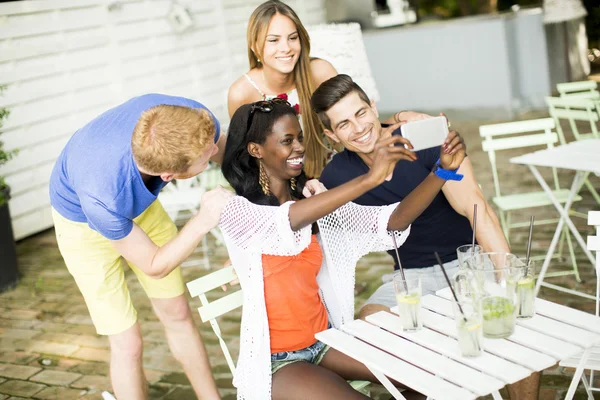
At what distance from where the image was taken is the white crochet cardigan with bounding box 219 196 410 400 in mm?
2588

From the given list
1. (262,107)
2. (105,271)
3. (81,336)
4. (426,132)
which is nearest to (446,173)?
(426,132)

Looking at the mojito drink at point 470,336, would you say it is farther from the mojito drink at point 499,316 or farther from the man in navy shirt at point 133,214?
the man in navy shirt at point 133,214

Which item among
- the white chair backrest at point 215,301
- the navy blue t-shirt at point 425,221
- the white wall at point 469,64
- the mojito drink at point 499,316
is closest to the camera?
the mojito drink at point 499,316

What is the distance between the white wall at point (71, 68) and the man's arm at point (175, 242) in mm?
4889

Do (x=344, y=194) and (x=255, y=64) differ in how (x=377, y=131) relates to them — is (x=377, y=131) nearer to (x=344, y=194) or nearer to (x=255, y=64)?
(x=344, y=194)

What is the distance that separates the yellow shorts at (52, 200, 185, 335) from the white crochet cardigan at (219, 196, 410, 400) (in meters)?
0.55

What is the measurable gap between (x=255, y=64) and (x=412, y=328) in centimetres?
214

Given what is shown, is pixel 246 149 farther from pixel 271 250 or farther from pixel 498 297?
pixel 498 297

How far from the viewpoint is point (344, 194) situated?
2.31m

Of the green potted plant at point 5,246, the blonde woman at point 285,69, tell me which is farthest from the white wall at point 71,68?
the blonde woman at point 285,69

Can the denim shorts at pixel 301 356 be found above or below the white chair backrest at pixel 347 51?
below

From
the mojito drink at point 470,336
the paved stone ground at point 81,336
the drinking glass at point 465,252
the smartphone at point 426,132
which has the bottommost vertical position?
the paved stone ground at point 81,336

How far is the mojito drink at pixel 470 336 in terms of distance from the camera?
2.08 meters

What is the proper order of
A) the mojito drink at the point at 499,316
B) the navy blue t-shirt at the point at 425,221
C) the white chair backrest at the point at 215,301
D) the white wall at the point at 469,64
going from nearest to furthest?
the mojito drink at the point at 499,316, the white chair backrest at the point at 215,301, the navy blue t-shirt at the point at 425,221, the white wall at the point at 469,64
